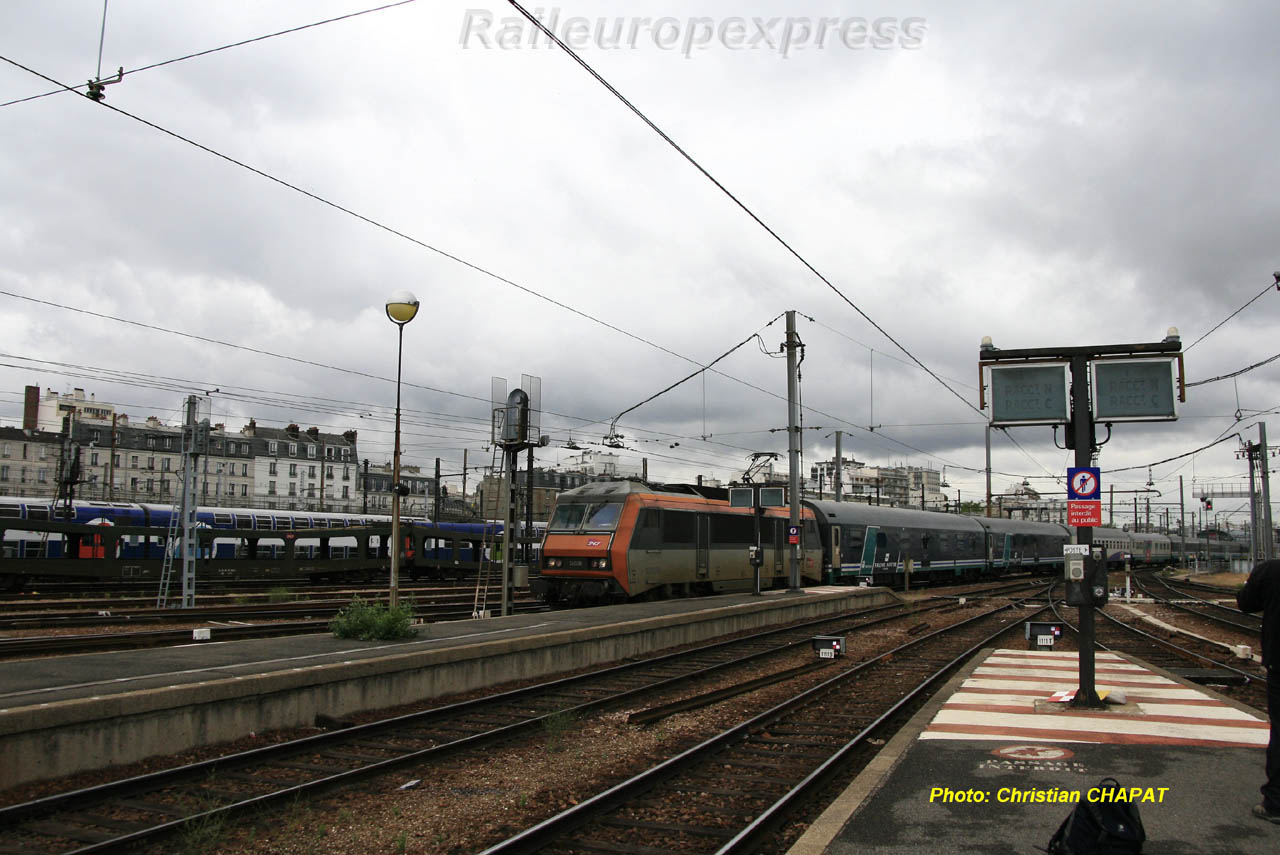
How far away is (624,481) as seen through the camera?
21.2m

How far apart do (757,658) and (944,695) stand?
5153 mm

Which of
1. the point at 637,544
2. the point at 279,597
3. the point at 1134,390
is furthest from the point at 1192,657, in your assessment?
the point at 279,597

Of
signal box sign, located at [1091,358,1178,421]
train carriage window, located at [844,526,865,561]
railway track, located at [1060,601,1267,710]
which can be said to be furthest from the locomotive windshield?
train carriage window, located at [844,526,865,561]

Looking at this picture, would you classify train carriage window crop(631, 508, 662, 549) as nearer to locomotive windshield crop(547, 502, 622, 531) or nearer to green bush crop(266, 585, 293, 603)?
locomotive windshield crop(547, 502, 622, 531)

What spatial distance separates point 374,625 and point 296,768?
507cm

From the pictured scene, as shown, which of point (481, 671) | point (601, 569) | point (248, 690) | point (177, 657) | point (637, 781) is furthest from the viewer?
point (601, 569)

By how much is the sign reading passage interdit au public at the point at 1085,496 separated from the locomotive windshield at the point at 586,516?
39.3 ft

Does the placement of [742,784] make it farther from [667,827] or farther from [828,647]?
[828,647]

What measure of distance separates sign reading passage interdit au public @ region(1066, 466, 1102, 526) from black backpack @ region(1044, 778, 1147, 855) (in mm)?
5203

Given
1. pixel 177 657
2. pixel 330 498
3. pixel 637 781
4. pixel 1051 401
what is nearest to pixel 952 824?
pixel 637 781

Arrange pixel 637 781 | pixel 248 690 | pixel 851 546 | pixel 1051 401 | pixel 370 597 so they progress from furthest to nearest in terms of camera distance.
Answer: pixel 851 546
pixel 370 597
pixel 1051 401
pixel 248 690
pixel 637 781

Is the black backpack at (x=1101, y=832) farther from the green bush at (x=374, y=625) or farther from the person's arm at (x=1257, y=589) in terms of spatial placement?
the green bush at (x=374, y=625)

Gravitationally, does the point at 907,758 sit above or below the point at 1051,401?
below

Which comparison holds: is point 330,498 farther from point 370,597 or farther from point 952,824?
point 952,824
